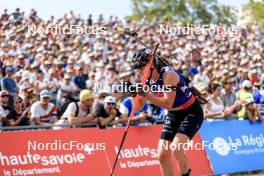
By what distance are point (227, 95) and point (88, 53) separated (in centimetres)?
588

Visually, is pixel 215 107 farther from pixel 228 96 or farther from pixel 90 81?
pixel 90 81

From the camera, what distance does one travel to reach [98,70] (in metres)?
17.3

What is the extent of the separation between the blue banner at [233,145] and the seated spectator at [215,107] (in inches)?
9.6

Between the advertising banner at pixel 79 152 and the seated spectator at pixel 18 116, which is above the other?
the seated spectator at pixel 18 116

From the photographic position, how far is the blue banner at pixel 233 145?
12930mm

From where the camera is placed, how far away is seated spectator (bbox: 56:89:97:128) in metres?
11.6

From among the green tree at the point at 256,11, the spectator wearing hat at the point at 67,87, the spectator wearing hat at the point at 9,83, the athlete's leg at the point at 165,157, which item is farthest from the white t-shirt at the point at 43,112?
the green tree at the point at 256,11

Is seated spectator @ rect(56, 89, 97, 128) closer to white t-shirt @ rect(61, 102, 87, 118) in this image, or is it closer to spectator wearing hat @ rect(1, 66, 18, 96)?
white t-shirt @ rect(61, 102, 87, 118)

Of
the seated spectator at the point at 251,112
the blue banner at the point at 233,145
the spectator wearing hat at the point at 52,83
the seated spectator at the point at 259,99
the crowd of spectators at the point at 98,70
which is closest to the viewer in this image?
the crowd of spectators at the point at 98,70

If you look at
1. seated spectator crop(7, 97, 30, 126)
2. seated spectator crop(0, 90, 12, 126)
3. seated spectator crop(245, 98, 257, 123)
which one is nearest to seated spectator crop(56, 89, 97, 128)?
seated spectator crop(7, 97, 30, 126)

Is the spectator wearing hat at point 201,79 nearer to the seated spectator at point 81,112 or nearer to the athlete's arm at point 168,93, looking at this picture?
the seated spectator at point 81,112

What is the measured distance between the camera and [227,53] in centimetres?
2500

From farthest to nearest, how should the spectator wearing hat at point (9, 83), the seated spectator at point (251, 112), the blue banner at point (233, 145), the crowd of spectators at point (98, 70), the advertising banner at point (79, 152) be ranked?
the spectator wearing hat at point (9, 83) → the seated spectator at point (251, 112) → the blue banner at point (233, 145) → the crowd of spectators at point (98, 70) → the advertising banner at point (79, 152)

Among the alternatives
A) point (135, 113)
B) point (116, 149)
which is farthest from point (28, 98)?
point (116, 149)
